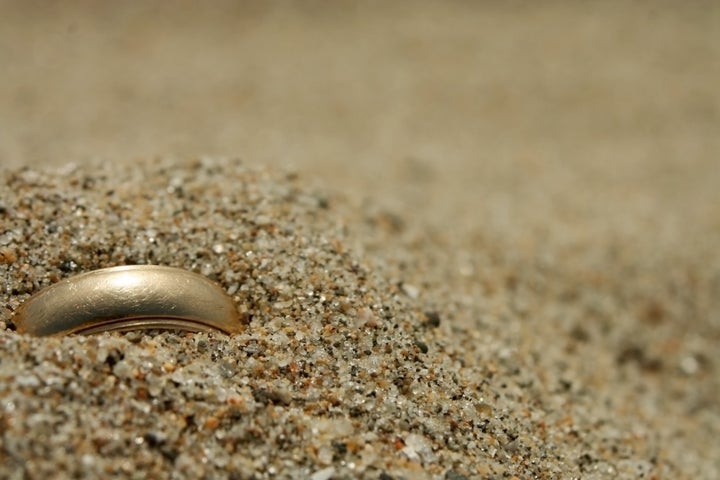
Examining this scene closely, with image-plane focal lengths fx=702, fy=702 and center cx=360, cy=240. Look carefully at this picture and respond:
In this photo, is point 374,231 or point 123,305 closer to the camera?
point 123,305

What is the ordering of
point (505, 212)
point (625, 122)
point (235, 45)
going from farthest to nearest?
1. point (235, 45)
2. point (625, 122)
3. point (505, 212)

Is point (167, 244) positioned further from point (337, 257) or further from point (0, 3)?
point (0, 3)

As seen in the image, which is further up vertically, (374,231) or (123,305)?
(374,231)

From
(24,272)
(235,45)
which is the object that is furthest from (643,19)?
(24,272)
